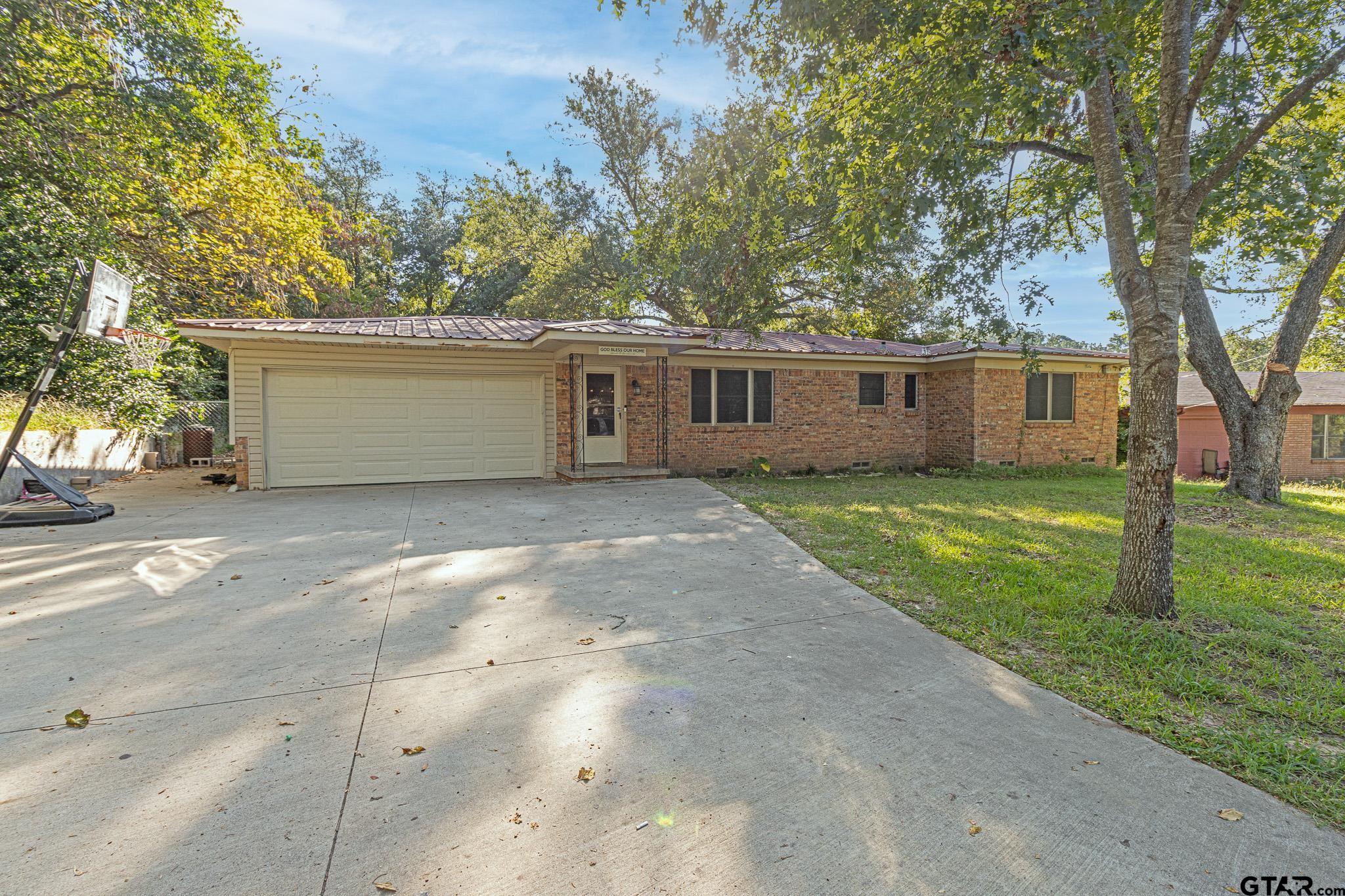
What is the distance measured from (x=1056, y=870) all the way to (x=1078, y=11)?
488cm

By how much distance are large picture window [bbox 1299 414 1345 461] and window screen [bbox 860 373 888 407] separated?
16.0m

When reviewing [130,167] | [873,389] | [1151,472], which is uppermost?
[130,167]

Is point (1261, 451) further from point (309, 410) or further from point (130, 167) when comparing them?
point (130, 167)

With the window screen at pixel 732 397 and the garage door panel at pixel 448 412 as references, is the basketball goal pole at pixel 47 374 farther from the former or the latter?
the window screen at pixel 732 397

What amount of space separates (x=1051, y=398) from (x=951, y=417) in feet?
8.13

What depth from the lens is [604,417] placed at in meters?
10.8

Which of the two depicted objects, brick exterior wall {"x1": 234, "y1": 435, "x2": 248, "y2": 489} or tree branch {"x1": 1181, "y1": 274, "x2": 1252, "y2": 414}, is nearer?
brick exterior wall {"x1": 234, "y1": 435, "x2": 248, "y2": 489}

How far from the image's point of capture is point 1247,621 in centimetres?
385

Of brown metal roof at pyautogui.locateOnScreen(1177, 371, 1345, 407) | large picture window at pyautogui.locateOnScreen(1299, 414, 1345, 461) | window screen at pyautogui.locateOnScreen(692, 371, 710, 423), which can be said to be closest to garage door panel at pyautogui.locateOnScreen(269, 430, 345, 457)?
window screen at pyautogui.locateOnScreen(692, 371, 710, 423)

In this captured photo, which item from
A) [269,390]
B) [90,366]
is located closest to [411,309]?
[90,366]

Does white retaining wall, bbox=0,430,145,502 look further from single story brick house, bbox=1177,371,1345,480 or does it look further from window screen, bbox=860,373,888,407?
single story brick house, bbox=1177,371,1345,480

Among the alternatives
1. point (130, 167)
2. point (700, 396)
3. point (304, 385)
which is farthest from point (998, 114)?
point (130, 167)

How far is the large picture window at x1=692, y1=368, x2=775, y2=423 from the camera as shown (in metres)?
11.5

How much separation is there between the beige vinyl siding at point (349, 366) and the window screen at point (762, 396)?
4.10 metres
